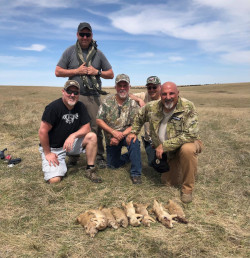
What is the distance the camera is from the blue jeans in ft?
17.0

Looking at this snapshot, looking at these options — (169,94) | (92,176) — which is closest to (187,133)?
(169,94)

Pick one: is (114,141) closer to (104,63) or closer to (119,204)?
(119,204)

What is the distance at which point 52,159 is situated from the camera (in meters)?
5.15

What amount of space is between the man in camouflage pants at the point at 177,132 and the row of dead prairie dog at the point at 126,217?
0.67m

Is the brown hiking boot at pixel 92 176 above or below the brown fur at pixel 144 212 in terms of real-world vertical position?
above

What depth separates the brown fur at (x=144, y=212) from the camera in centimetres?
366

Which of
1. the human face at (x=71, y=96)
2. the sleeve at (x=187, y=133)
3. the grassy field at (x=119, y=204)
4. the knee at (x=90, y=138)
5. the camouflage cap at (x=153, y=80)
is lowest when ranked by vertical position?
the grassy field at (x=119, y=204)

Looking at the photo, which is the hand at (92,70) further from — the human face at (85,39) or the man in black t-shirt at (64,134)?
the man in black t-shirt at (64,134)

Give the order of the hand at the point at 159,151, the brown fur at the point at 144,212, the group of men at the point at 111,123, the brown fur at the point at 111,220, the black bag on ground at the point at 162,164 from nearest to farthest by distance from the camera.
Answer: the brown fur at the point at 111,220
the brown fur at the point at 144,212
the group of men at the point at 111,123
the hand at the point at 159,151
the black bag on ground at the point at 162,164

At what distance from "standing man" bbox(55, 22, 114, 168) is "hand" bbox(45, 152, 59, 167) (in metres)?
1.22

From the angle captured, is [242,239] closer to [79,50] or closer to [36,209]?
[36,209]

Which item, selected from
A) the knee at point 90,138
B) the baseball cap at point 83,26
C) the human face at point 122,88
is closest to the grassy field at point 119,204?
the knee at point 90,138

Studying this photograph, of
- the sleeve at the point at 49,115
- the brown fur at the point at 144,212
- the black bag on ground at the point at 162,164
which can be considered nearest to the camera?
the brown fur at the point at 144,212

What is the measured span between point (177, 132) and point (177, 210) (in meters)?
1.47
